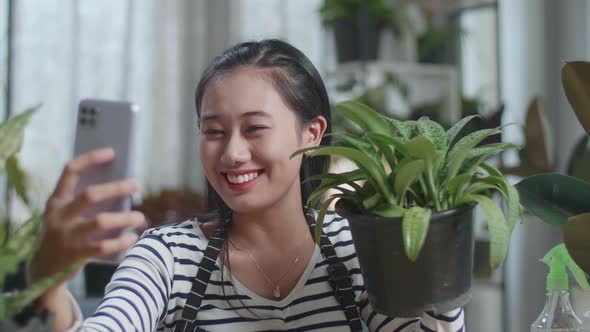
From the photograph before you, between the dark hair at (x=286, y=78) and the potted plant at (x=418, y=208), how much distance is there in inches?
13.9

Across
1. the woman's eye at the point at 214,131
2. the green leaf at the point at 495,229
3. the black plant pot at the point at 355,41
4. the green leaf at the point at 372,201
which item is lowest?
the green leaf at the point at 495,229

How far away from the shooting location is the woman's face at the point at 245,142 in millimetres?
1132

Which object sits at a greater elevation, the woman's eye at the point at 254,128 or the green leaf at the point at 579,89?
the green leaf at the point at 579,89

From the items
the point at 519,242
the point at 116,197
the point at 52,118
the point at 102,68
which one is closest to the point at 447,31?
the point at 519,242

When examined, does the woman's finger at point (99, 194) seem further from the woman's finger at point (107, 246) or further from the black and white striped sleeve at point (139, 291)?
the black and white striped sleeve at point (139, 291)

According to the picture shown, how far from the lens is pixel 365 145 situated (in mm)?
863

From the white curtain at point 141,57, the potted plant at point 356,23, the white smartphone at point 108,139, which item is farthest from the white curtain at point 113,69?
the white smartphone at point 108,139

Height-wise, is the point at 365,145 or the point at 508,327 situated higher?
the point at 365,145

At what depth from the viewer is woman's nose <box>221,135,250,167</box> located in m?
1.11

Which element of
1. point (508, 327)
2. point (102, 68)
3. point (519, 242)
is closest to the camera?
point (508, 327)

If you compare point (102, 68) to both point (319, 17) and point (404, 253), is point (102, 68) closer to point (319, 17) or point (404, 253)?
point (319, 17)

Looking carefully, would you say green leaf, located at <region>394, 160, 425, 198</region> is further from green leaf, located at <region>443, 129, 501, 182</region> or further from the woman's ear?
the woman's ear

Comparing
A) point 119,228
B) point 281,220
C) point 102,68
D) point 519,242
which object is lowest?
point 519,242

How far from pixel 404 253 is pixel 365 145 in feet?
0.46
